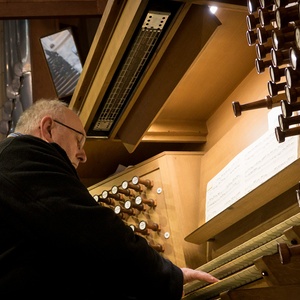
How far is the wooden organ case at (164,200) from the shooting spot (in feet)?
11.3

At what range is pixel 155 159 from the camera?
373 cm

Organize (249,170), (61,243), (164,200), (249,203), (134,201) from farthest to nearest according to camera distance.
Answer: (134,201), (164,200), (249,170), (249,203), (61,243)

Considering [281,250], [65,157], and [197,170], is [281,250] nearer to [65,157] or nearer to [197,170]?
[65,157]

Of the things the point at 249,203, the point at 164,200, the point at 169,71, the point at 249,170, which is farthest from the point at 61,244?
the point at 164,200

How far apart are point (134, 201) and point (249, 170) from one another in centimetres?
98

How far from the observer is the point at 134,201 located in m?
3.74

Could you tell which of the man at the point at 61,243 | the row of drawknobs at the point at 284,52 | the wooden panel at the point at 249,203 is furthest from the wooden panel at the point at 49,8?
the man at the point at 61,243

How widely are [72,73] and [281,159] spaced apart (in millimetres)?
2735

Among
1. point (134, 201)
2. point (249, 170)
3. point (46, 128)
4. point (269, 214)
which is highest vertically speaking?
point (46, 128)

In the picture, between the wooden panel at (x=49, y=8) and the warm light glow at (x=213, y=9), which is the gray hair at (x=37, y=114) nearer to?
the warm light glow at (x=213, y=9)

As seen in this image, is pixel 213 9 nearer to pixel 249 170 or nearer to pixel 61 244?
pixel 249 170

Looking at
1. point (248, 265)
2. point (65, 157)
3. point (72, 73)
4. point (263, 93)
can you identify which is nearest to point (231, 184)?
point (263, 93)

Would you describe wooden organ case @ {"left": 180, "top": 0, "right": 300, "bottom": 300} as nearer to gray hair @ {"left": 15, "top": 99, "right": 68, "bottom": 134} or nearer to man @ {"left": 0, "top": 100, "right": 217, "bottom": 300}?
man @ {"left": 0, "top": 100, "right": 217, "bottom": 300}

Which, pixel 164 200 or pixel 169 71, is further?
pixel 164 200
